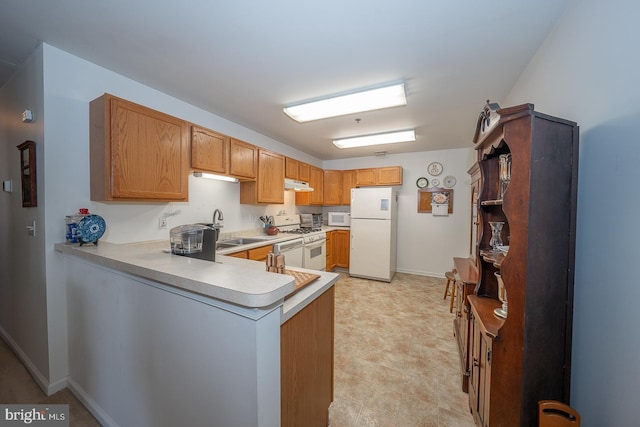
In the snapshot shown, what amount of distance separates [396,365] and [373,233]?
8.12ft

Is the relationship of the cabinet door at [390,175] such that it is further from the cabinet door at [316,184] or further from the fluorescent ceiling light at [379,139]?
the cabinet door at [316,184]

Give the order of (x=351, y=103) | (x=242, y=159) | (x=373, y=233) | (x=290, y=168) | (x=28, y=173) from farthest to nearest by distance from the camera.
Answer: (x=373, y=233) → (x=290, y=168) → (x=242, y=159) → (x=351, y=103) → (x=28, y=173)

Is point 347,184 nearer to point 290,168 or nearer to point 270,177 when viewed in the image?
point 290,168

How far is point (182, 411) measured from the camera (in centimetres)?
104

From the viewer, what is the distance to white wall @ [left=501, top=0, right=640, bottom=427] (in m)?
0.83

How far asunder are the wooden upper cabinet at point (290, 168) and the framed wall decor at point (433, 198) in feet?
8.13

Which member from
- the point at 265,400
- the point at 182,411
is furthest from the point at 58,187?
the point at 265,400

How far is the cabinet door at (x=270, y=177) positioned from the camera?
3326 millimetres

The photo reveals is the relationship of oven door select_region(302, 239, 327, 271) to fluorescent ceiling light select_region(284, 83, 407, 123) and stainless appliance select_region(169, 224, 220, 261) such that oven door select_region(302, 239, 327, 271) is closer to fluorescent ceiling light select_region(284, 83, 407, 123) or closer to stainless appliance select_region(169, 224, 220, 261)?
fluorescent ceiling light select_region(284, 83, 407, 123)

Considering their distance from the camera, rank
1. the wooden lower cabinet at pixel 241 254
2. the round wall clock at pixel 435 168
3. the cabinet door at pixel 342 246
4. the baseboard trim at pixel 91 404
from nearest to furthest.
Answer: the baseboard trim at pixel 91 404, the wooden lower cabinet at pixel 241 254, the round wall clock at pixel 435 168, the cabinet door at pixel 342 246

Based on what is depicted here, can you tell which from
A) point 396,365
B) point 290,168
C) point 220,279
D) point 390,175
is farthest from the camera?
point 390,175

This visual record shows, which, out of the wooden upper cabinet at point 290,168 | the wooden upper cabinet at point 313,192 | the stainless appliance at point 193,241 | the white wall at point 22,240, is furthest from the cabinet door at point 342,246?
the white wall at point 22,240

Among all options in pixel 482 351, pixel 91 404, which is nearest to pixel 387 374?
pixel 482 351

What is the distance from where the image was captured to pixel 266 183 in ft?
11.3
